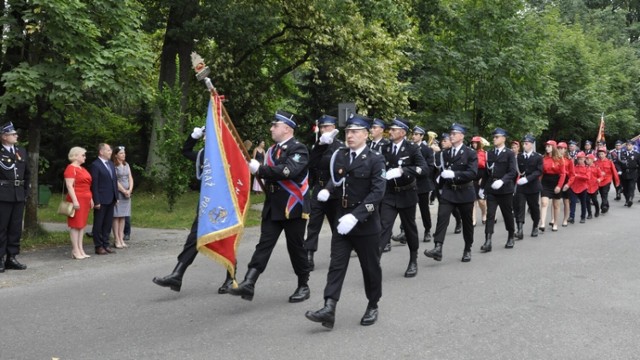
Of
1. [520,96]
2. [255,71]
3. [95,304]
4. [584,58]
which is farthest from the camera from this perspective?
[584,58]

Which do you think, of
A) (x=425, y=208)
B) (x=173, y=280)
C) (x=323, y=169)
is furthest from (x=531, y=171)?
(x=173, y=280)

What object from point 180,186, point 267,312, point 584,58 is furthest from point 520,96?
point 267,312

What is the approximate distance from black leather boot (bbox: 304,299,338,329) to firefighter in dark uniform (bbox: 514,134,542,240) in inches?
282

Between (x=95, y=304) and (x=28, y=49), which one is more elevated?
(x=28, y=49)

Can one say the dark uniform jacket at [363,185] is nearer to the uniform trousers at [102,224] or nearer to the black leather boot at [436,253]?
the black leather boot at [436,253]

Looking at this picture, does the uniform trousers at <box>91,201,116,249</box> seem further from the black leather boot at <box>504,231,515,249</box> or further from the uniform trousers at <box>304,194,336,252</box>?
the black leather boot at <box>504,231,515,249</box>

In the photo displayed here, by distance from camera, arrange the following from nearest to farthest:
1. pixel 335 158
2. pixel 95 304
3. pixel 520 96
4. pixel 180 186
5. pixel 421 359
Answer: pixel 421 359
pixel 335 158
pixel 95 304
pixel 180 186
pixel 520 96

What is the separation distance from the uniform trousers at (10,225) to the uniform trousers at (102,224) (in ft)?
4.49

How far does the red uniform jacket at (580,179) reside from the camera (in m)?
14.9

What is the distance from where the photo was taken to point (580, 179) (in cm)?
1498

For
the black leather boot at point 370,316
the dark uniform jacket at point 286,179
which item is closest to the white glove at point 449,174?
the dark uniform jacket at point 286,179

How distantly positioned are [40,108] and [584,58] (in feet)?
111

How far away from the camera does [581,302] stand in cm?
688

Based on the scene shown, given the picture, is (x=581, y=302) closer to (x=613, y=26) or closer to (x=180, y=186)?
(x=180, y=186)
